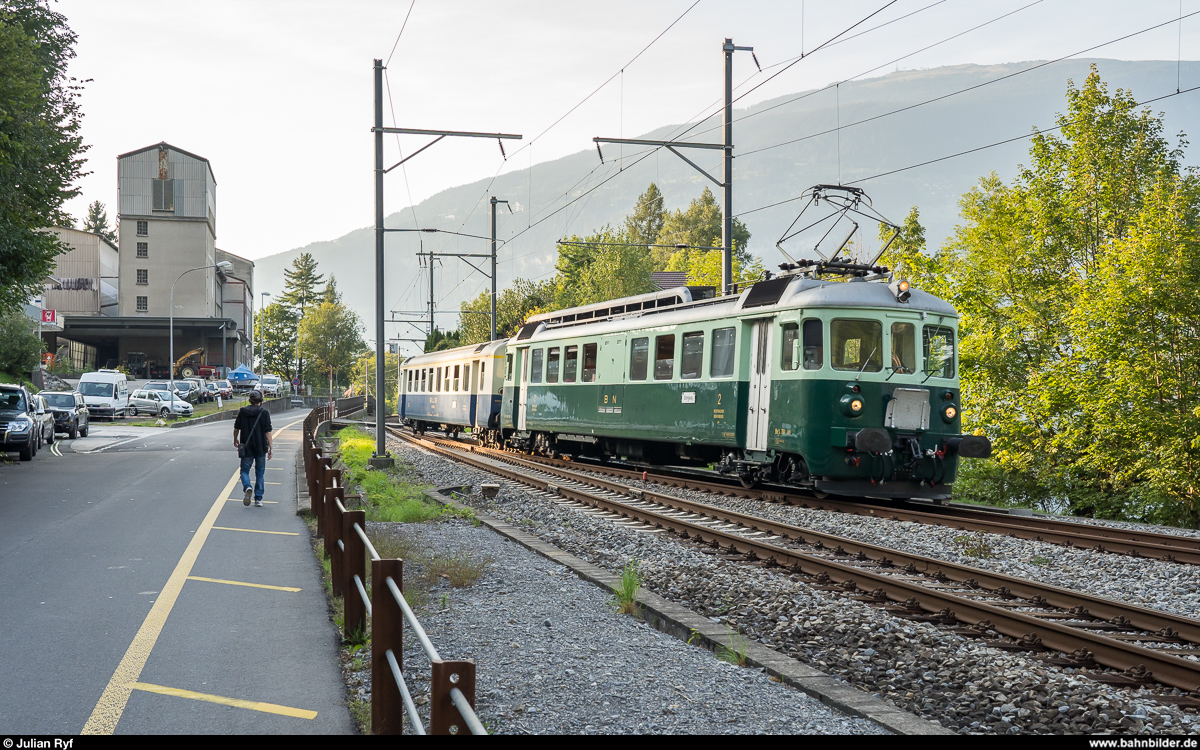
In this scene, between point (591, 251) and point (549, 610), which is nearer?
point (549, 610)

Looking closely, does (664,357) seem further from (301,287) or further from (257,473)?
(301,287)

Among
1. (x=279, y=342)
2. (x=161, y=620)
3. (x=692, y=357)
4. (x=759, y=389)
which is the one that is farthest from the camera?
(x=279, y=342)

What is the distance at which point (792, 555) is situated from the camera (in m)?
9.82

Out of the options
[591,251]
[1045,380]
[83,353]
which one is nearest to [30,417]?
[1045,380]

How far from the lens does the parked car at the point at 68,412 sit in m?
31.1

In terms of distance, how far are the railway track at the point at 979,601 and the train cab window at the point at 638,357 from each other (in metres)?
5.73

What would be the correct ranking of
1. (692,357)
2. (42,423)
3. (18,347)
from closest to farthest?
(692,357), (42,423), (18,347)

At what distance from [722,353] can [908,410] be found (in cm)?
316

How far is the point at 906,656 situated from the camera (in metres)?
6.48

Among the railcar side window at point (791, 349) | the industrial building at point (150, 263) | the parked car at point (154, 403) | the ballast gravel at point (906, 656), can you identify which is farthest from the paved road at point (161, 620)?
the industrial building at point (150, 263)

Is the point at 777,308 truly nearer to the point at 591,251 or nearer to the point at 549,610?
the point at 549,610

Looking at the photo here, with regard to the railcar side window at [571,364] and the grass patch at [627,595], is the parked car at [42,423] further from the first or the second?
the grass patch at [627,595]

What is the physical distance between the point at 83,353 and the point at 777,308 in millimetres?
79013

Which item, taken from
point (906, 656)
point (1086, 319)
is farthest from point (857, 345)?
point (1086, 319)
